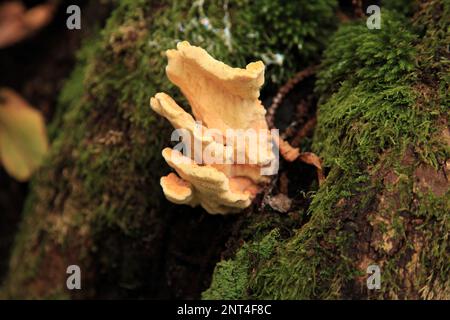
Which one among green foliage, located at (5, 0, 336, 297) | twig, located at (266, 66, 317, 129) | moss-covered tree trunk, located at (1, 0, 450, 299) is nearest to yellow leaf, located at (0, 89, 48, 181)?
moss-covered tree trunk, located at (1, 0, 450, 299)

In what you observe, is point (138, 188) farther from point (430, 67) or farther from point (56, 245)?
point (430, 67)

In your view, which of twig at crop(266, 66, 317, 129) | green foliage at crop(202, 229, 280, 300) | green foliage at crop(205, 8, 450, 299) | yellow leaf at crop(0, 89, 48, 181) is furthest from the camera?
yellow leaf at crop(0, 89, 48, 181)

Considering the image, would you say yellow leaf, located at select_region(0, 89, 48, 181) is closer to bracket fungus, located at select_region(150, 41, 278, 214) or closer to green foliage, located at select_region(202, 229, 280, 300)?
bracket fungus, located at select_region(150, 41, 278, 214)

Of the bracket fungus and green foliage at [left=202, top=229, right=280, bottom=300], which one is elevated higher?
the bracket fungus

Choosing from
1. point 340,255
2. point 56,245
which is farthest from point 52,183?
point 340,255

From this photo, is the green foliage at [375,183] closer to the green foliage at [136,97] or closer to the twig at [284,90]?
the twig at [284,90]

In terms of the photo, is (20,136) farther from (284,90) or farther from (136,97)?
(284,90)
